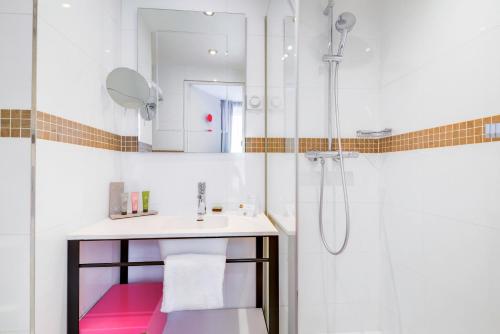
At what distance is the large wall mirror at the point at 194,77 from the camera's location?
174 centimetres

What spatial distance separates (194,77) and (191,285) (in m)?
1.31

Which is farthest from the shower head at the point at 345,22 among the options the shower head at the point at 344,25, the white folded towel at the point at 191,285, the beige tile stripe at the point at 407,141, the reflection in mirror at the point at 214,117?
the white folded towel at the point at 191,285

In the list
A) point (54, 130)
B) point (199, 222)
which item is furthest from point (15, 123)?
point (199, 222)

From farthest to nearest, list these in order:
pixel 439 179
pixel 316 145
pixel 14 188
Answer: pixel 316 145, pixel 439 179, pixel 14 188

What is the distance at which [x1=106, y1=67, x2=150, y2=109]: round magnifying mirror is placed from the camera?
5.25 ft

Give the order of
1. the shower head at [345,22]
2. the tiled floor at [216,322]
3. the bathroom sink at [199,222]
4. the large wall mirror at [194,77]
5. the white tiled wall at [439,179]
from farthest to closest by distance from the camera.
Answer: the large wall mirror at [194,77] < the bathroom sink at [199,222] < the tiled floor at [216,322] < the shower head at [345,22] < the white tiled wall at [439,179]

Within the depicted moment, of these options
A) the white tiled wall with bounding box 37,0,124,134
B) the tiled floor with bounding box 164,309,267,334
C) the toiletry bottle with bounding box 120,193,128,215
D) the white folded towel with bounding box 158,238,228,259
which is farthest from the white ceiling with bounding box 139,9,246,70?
the tiled floor with bounding box 164,309,267,334

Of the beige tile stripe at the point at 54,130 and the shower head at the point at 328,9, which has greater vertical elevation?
the shower head at the point at 328,9

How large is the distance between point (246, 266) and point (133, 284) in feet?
2.43

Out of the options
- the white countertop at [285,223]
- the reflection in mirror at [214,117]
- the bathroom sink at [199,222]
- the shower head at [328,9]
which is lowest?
the bathroom sink at [199,222]

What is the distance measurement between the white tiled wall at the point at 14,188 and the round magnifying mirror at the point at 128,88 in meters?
0.58

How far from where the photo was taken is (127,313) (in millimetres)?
1354

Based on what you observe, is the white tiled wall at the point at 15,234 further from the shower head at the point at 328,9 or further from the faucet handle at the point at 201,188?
the shower head at the point at 328,9

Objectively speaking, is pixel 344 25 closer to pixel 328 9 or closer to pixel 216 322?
pixel 328 9
